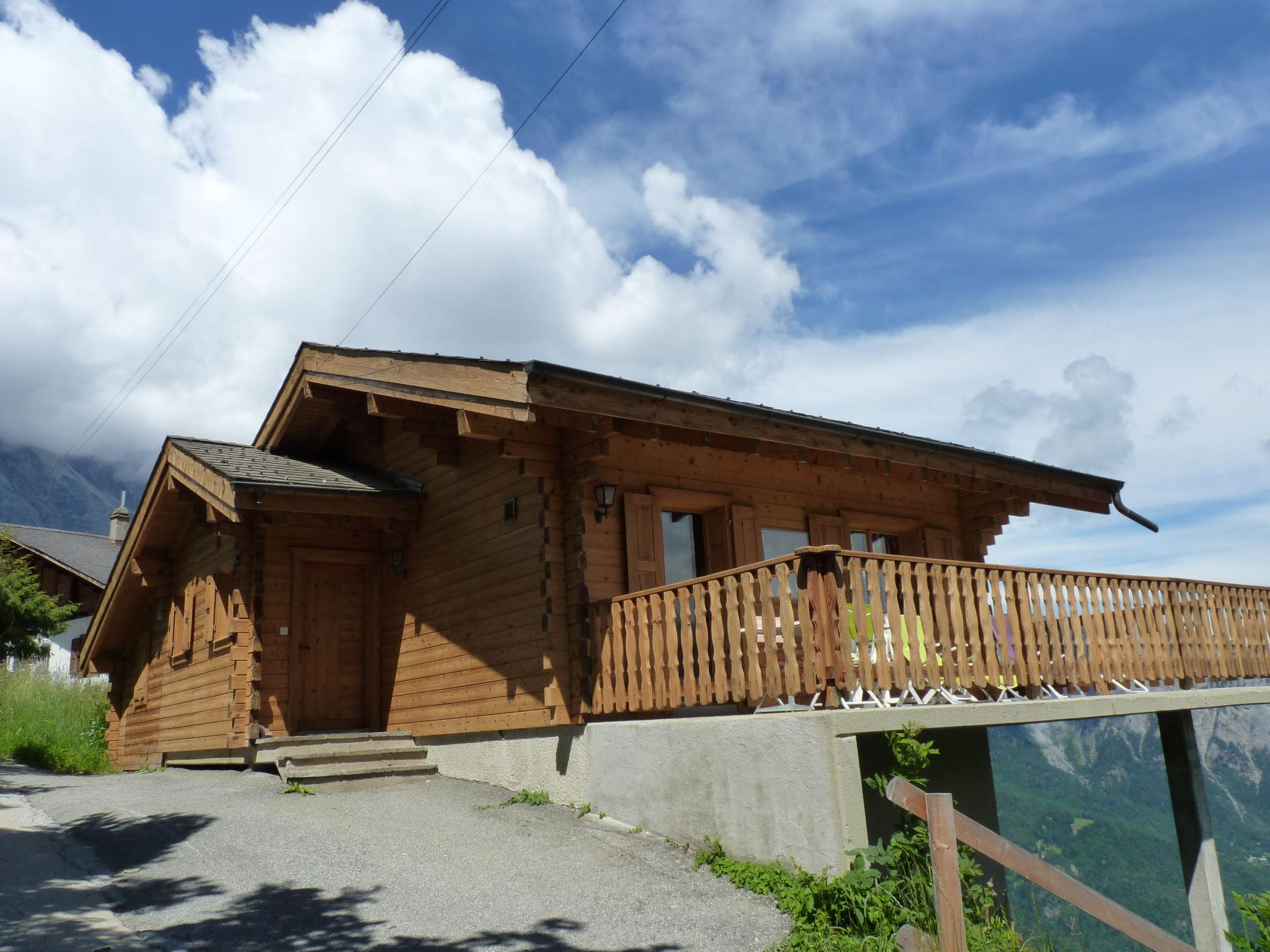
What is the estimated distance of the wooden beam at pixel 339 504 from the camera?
10.9m

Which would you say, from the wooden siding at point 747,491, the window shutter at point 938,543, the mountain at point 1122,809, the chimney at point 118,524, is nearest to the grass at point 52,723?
the wooden siding at point 747,491

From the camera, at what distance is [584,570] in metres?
9.51

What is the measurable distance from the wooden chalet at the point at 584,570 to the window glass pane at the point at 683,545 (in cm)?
3

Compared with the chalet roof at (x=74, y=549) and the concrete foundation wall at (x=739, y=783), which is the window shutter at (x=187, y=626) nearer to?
the concrete foundation wall at (x=739, y=783)

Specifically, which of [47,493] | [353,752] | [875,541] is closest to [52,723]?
[353,752]

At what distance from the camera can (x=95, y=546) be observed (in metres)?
33.7

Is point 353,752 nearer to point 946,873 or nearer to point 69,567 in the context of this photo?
point 946,873

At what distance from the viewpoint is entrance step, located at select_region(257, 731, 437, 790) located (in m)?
10.1

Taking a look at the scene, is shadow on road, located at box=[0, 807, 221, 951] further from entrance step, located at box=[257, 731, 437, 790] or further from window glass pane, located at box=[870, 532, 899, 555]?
window glass pane, located at box=[870, 532, 899, 555]

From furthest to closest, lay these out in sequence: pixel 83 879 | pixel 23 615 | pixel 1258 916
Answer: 1. pixel 23 615
2. pixel 83 879
3. pixel 1258 916

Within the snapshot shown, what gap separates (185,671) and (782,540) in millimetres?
8459

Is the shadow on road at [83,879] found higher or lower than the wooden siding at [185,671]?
lower

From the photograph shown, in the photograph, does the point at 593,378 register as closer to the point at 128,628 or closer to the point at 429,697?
the point at 429,697

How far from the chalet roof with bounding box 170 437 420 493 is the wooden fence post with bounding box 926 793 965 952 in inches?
307
